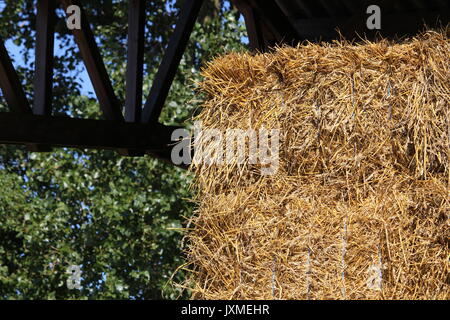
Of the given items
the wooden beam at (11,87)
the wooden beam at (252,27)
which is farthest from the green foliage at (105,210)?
the wooden beam at (11,87)

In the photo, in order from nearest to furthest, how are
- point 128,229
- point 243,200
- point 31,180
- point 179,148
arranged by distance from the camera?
point 243,200 < point 179,148 < point 128,229 < point 31,180

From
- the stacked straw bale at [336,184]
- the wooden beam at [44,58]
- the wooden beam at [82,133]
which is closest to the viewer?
the stacked straw bale at [336,184]

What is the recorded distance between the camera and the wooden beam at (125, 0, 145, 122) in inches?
217

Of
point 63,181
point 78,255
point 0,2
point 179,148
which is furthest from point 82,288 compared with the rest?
point 179,148

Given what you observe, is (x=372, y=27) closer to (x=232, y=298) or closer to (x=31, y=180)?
(x=232, y=298)

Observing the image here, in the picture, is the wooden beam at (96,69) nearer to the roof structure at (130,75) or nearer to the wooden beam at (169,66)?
the roof structure at (130,75)

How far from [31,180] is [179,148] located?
595 centimetres

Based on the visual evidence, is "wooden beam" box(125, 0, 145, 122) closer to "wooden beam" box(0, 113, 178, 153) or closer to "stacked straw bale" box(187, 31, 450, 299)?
"wooden beam" box(0, 113, 178, 153)

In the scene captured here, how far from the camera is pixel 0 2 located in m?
12.5

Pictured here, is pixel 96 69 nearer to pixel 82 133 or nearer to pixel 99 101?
pixel 99 101

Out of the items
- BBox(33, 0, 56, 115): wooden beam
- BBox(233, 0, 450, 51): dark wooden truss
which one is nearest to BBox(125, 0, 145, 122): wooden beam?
BBox(33, 0, 56, 115): wooden beam

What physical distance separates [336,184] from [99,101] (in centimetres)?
203

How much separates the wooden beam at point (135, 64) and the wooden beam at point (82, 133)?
10 centimetres

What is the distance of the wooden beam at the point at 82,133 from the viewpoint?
4.98 metres
